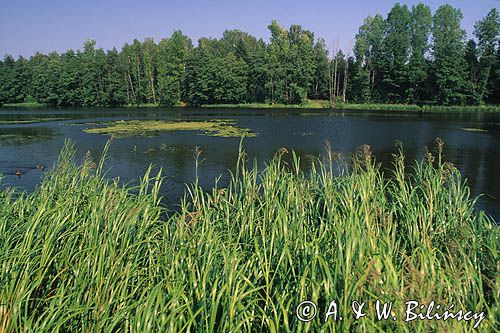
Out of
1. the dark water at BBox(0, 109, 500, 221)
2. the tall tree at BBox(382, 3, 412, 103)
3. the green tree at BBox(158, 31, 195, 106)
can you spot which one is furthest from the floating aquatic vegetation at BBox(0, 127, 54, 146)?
the tall tree at BBox(382, 3, 412, 103)

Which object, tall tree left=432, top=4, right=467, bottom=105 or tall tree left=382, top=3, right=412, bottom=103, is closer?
tall tree left=432, top=4, right=467, bottom=105

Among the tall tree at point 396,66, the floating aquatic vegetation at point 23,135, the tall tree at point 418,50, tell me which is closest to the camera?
the floating aquatic vegetation at point 23,135

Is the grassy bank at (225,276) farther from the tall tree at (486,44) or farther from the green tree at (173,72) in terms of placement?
the green tree at (173,72)

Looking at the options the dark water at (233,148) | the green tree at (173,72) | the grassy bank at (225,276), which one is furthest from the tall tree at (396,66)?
the grassy bank at (225,276)

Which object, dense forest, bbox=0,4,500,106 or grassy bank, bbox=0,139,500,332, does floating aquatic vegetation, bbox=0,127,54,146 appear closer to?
grassy bank, bbox=0,139,500,332

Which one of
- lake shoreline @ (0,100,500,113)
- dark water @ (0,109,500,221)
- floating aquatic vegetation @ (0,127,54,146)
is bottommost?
dark water @ (0,109,500,221)

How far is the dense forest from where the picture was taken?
52.6 m

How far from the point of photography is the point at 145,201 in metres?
5.30

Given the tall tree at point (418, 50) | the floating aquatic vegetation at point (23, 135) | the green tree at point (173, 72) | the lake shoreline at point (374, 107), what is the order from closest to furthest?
the floating aquatic vegetation at point (23, 135), the lake shoreline at point (374, 107), the tall tree at point (418, 50), the green tree at point (173, 72)

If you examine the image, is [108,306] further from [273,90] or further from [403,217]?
[273,90]

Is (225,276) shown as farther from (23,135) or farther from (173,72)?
(173,72)

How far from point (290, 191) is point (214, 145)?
16627mm

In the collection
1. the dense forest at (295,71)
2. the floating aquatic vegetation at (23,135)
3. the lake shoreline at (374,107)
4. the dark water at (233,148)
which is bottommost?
the dark water at (233,148)

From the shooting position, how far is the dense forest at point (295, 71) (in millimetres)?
52625
